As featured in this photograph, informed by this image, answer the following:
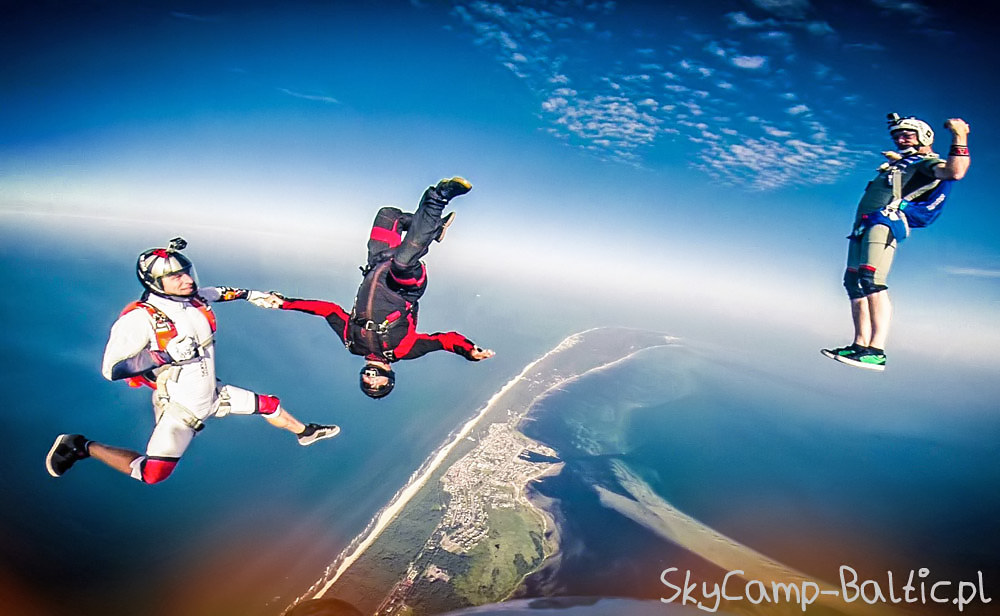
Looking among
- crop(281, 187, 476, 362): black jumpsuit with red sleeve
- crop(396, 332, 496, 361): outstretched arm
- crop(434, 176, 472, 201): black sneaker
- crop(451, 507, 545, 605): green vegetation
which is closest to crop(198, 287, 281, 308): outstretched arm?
crop(281, 187, 476, 362): black jumpsuit with red sleeve

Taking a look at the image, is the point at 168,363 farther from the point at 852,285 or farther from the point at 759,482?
the point at 759,482

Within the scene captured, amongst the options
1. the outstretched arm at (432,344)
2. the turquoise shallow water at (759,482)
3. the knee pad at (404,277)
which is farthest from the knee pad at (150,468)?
the turquoise shallow water at (759,482)

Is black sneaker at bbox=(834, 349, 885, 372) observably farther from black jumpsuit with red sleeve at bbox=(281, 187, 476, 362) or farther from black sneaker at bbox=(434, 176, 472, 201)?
black sneaker at bbox=(434, 176, 472, 201)

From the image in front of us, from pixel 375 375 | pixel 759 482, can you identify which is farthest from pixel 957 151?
pixel 759 482

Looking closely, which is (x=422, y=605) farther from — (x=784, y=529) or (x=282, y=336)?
(x=784, y=529)

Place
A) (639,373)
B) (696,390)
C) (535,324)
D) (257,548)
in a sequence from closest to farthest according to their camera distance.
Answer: (257,548), (696,390), (639,373), (535,324)

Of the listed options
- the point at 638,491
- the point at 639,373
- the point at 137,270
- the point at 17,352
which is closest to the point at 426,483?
the point at 638,491
